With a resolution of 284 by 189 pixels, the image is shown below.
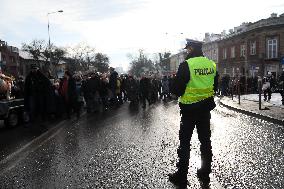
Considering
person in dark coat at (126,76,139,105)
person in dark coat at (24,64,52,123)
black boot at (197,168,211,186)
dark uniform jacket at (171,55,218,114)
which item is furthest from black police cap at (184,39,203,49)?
person in dark coat at (126,76,139,105)

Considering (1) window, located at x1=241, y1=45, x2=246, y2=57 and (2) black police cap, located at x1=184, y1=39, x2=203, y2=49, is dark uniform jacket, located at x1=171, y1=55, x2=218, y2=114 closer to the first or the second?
(2) black police cap, located at x1=184, y1=39, x2=203, y2=49

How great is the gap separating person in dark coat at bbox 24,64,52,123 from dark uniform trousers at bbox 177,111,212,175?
7.77 meters

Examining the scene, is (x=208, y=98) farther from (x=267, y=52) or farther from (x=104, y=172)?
(x=267, y=52)

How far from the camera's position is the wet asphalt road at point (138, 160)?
5.58 metres

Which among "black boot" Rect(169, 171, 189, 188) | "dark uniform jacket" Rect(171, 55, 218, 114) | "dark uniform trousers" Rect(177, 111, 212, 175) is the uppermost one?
"dark uniform jacket" Rect(171, 55, 218, 114)

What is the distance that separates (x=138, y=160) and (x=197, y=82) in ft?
6.75

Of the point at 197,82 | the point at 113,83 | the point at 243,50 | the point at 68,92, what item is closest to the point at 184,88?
the point at 197,82

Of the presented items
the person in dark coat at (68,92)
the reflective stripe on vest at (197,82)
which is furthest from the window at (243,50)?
the reflective stripe on vest at (197,82)

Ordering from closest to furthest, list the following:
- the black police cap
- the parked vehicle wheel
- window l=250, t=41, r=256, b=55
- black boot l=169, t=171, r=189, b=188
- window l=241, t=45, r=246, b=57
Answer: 1. black boot l=169, t=171, r=189, b=188
2. the black police cap
3. the parked vehicle wheel
4. window l=250, t=41, r=256, b=55
5. window l=241, t=45, r=246, b=57

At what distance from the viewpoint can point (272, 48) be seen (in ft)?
172

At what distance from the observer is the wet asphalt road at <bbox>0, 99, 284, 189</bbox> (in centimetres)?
558

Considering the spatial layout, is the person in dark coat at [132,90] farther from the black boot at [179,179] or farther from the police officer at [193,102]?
the black boot at [179,179]

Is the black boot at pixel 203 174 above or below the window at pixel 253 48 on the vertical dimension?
below

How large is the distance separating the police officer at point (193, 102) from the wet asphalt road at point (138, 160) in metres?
0.24
